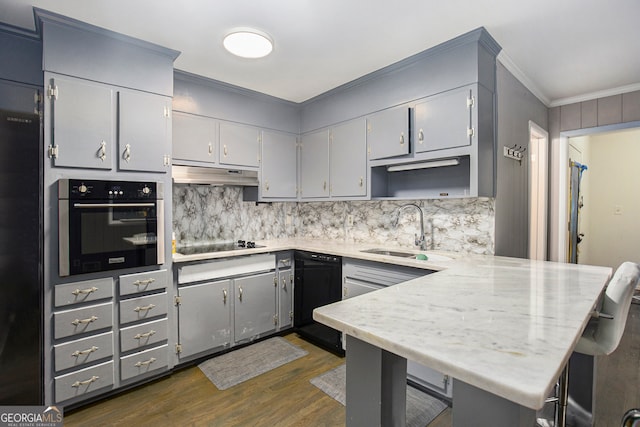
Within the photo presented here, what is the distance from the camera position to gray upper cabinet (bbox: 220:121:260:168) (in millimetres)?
3047

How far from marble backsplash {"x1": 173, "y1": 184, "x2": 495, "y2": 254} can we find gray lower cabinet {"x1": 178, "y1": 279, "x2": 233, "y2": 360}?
729 millimetres

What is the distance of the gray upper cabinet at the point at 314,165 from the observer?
3.38 m

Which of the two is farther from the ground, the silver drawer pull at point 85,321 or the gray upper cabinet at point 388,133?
the gray upper cabinet at point 388,133

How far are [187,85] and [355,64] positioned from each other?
1.51 metres

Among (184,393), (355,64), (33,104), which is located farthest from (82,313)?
(355,64)

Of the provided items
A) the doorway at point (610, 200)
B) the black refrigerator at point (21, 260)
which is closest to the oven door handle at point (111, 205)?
the black refrigerator at point (21, 260)

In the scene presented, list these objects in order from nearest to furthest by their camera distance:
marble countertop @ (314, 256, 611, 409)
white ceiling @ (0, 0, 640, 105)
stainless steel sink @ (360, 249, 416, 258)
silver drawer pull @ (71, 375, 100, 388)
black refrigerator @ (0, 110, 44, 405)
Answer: marble countertop @ (314, 256, 611, 409)
black refrigerator @ (0, 110, 44, 405)
white ceiling @ (0, 0, 640, 105)
silver drawer pull @ (71, 375, 100, 388)
stainless steel sink @ (360, 249, 416, 258)

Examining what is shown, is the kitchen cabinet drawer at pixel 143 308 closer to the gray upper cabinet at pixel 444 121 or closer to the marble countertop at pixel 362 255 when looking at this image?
the marble countertop at pixel 362 255

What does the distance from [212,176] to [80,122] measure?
41.0 inches

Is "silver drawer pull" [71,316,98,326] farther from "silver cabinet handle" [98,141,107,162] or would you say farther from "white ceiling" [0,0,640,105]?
"white ceiling" [0,0,640,105]

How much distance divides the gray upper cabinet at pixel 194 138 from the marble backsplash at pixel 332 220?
40 centimetres

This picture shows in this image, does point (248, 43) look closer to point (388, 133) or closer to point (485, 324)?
point (388, 133)

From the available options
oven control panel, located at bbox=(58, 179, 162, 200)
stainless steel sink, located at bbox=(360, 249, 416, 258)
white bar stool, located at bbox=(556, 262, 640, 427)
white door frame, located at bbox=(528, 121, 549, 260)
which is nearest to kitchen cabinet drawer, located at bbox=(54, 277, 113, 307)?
oven control panel, located at bbox=(58, 179, 162, 200)

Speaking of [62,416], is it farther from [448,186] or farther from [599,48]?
[599,48]
